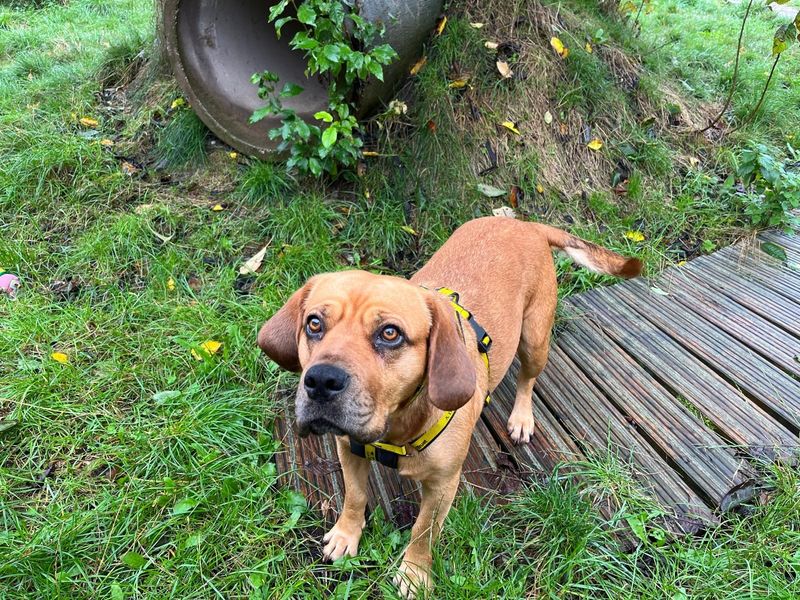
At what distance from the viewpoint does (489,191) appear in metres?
4.25

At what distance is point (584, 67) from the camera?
4.72 m

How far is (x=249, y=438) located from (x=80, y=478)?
81cm

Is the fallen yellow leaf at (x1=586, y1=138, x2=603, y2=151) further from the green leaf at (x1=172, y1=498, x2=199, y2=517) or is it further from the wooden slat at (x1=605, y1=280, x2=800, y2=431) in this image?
the green leaf at (x1=172, y1=498, x2=199, y2=517)

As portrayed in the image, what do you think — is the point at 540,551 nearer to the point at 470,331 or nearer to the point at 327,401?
the point at 470,331

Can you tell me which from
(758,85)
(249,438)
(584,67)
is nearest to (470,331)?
(249,438)

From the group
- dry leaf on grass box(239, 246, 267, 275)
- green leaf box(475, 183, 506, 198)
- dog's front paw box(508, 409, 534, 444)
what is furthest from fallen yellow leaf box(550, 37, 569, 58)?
dog's front paw box(508, 409, 534, 444)

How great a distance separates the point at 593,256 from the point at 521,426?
1087 mm

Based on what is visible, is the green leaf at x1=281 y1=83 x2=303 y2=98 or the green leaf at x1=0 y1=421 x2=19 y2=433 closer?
the green leaf at x1=0 y1=421 x2=19 y2=433

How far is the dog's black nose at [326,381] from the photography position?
5.26 ft

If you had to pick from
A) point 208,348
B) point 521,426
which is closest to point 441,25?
point 208,348

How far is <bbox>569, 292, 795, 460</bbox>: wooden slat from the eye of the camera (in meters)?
2.80

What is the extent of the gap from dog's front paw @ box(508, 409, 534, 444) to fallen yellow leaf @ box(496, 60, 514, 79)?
3051 millimetres

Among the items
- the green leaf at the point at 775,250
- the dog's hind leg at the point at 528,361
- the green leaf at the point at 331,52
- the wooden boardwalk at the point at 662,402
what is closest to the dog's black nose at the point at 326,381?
the wooden boardwalk at the point at 662,402

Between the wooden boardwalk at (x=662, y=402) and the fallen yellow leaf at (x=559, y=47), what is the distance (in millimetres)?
2281
